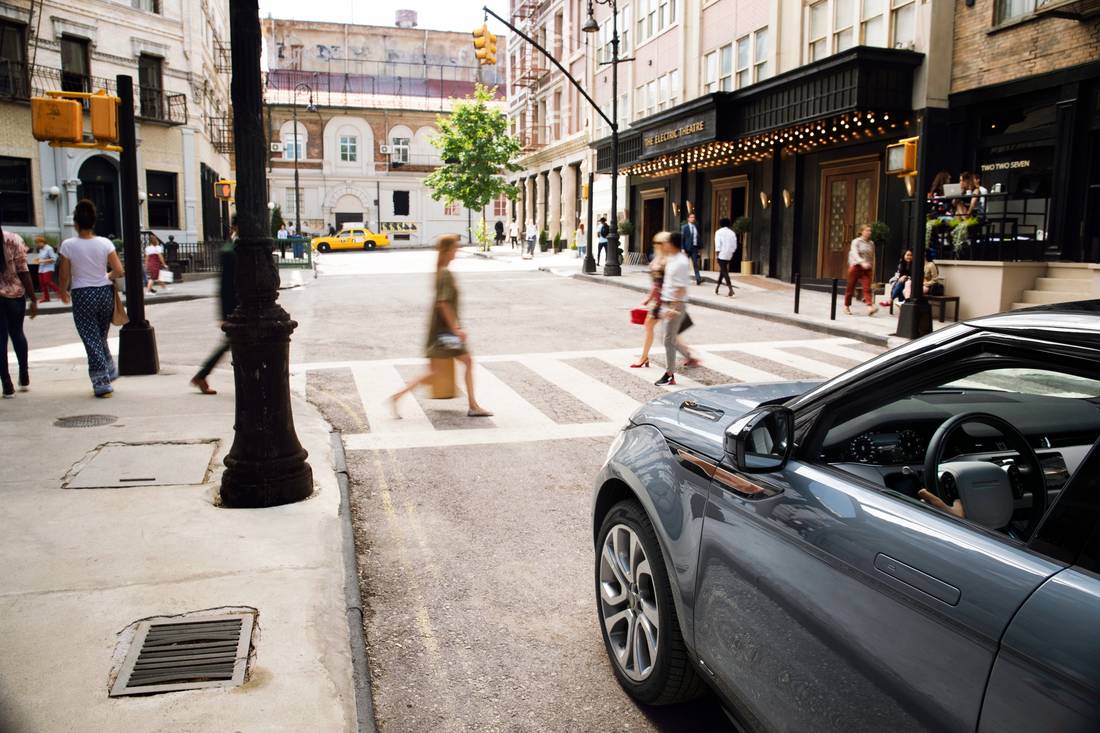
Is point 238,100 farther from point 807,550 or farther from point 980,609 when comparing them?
point 980,609

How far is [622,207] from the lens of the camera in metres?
42.8

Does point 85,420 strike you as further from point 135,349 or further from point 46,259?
point 46,259

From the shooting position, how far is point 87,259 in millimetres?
9016

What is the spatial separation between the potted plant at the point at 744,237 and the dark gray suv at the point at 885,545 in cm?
2596

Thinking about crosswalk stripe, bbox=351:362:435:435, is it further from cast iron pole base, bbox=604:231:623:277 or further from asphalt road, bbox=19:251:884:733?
cast iron pole base, bbox=604:231:623:277

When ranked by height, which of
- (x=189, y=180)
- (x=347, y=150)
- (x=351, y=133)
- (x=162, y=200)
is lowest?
(x=162, y=200)

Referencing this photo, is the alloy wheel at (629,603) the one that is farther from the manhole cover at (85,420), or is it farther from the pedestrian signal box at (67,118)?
the pedestrian signal box at (67,118)

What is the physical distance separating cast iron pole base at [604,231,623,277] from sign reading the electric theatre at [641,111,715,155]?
365 cm

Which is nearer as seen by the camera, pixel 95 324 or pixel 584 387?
pixel 95 324

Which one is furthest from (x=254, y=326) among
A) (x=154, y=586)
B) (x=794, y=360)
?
(x=794, y=360)

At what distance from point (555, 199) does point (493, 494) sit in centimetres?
5021

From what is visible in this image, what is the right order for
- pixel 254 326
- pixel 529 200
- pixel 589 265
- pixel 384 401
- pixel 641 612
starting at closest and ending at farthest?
1. pixel 641 612
2. pixel 254 326
3. pixel 384 401
4. pixel 589 265
5. pixel 529 200

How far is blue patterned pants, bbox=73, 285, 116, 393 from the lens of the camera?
29.8 feet

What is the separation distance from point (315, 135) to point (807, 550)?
3124 inches
